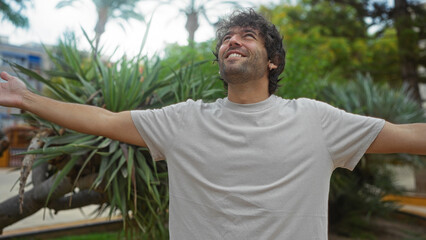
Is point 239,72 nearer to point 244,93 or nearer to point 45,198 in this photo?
point 244,93

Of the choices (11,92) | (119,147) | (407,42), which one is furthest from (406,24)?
(11,92)

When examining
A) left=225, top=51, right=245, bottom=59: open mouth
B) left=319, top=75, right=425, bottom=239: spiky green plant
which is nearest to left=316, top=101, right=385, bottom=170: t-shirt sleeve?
left=225, top=51, right=245, bottom=59: open mouth

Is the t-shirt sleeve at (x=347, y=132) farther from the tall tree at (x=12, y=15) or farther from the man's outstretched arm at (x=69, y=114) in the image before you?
the tall tree at (x=12, y=15)

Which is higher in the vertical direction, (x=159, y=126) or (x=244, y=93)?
(x=244, y=93)

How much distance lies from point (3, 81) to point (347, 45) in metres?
22.6

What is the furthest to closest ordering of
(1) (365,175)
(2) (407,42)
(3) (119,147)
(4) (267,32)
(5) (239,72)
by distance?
(2) (407,42) → (1) (365,175) → (3) (119,147) → (4) (267,32) → (5) (239,72)

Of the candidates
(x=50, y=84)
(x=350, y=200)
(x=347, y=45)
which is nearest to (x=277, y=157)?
(x=50, y=84)

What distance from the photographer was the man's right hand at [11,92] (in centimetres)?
183

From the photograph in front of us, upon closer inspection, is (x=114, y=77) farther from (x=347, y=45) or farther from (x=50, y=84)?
(x=347, y=45)

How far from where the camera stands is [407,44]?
16.1m

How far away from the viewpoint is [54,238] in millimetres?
6336

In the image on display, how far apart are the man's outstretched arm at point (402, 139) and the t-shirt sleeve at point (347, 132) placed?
36 mm

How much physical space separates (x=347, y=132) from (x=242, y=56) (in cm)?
60

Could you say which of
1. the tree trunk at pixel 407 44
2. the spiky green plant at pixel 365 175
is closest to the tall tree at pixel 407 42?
the tree trunk at pixel 407 44
